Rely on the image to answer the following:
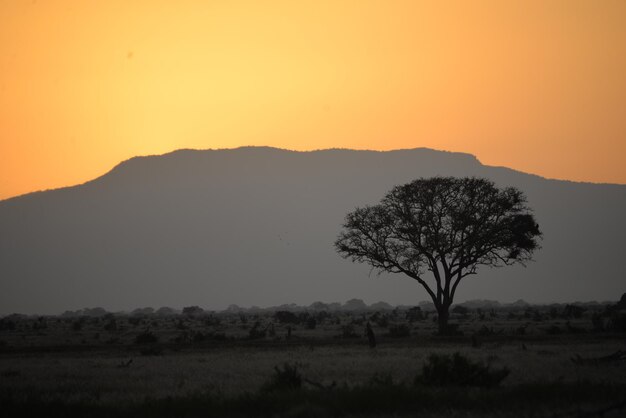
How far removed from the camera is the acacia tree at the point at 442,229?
49062 mm

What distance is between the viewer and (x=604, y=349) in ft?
108

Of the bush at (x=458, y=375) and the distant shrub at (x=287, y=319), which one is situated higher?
the distant shrub at (x=287, y=319)

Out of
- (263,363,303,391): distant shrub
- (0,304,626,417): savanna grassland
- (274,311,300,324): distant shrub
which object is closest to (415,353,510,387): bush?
(0,304,626,417): savanna grassland

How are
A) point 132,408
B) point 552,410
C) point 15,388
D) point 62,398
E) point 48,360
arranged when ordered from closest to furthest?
point 552,410
point 132,408
point 62,398
point 15,388
point 48,360

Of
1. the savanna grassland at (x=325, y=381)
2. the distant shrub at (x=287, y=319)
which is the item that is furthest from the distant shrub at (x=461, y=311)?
the savanna grassland at (x=325, y=381)

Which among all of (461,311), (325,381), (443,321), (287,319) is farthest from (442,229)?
(461,311)

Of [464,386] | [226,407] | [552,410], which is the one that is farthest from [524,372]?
Answer: [226,407]

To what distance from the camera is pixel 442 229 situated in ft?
163

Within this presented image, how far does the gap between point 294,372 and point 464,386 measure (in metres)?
4.50

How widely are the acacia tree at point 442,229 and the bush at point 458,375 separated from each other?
26.8m

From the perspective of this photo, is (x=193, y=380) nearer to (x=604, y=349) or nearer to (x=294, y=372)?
(x=294, y=372)

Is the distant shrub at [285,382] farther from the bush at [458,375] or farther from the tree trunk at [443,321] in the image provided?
the tree trunk at [443,321]

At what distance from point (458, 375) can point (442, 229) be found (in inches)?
1143

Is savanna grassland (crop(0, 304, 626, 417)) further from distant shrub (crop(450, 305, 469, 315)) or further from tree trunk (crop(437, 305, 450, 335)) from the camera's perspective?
distant shrub (crop(450, 305, 469, 315))
